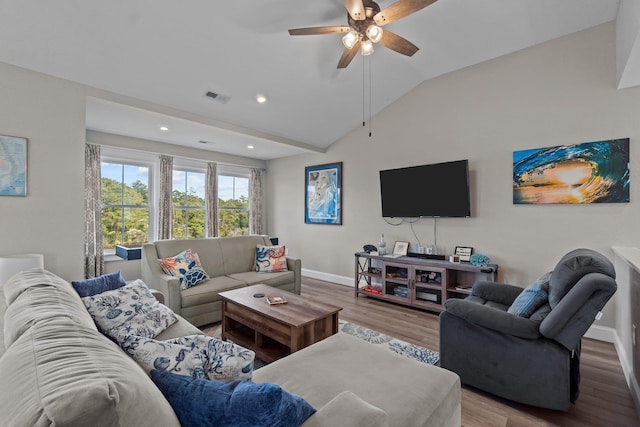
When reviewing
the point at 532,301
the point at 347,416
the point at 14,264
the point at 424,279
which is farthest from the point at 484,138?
the point at 14,264

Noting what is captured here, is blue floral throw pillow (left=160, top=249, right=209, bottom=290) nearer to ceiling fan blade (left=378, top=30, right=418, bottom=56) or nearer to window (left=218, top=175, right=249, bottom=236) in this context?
window (left=218, top=175, right=249, bottom=236)

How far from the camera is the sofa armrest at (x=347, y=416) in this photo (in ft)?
3.21

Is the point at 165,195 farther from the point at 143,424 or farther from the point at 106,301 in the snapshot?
Answer: the point at 143,424

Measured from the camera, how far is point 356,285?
4.68 m

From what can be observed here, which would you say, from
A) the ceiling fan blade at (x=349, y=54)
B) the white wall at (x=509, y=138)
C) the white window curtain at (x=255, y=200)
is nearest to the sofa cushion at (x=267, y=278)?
the white wall at (x=509, y=138)

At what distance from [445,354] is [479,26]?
3.29 metres

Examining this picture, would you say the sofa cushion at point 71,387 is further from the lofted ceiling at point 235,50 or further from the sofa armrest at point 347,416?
the lofted ceiling at point 235,50

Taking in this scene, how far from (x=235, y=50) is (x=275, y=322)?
9.01 feet

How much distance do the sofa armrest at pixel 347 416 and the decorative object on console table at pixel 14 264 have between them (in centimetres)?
301

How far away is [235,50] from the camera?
10.4 feet

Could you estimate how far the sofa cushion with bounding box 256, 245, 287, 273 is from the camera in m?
4.31

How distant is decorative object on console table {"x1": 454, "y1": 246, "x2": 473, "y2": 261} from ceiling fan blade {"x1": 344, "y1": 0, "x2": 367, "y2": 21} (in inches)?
117

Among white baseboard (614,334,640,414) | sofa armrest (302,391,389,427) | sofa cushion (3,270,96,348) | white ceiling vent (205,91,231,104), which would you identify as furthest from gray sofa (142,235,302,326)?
white baseboard (614,334,640,414)

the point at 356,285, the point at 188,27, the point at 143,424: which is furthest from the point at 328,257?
the point at 143,424
